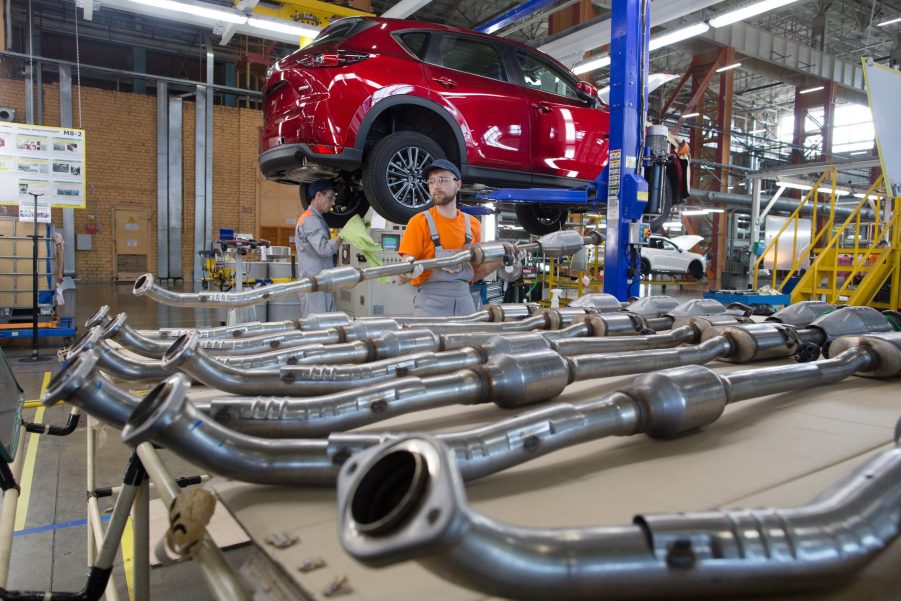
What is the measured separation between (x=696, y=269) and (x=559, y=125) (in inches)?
489

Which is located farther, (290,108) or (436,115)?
(436,115)

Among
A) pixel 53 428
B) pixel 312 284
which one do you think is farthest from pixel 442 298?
pixel 53 428

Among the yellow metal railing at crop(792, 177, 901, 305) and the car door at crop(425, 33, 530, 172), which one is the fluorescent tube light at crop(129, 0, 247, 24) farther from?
the yellow metal railing at crop(792, 177, 901, 305)

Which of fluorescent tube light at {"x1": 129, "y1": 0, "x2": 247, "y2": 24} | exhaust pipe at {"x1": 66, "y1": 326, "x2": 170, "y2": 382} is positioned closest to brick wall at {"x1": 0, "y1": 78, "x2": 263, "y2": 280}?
fluorescent tube light at {"x1": 129, "y1": 0, "x2": 247, "y2": 24}

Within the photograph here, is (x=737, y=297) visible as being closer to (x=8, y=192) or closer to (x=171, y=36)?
(x=8, y=192)

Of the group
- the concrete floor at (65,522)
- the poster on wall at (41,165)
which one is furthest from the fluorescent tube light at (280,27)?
the concrete floor at (65,522)

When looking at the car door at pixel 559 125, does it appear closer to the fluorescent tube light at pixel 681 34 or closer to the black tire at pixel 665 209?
the black tire at pixel 665 209

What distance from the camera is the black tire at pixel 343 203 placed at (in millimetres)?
5832

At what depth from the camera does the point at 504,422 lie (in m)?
0.79

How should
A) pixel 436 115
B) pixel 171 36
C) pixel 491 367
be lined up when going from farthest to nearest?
pixel 171 36, pixel 436 115, pixel 491 367

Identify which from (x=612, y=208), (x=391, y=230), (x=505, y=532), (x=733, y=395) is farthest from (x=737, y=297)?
(x=505, y=532)

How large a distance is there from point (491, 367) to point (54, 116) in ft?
57.7

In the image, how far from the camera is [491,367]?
1068 millimetres

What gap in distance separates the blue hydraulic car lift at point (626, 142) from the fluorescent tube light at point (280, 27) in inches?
183
